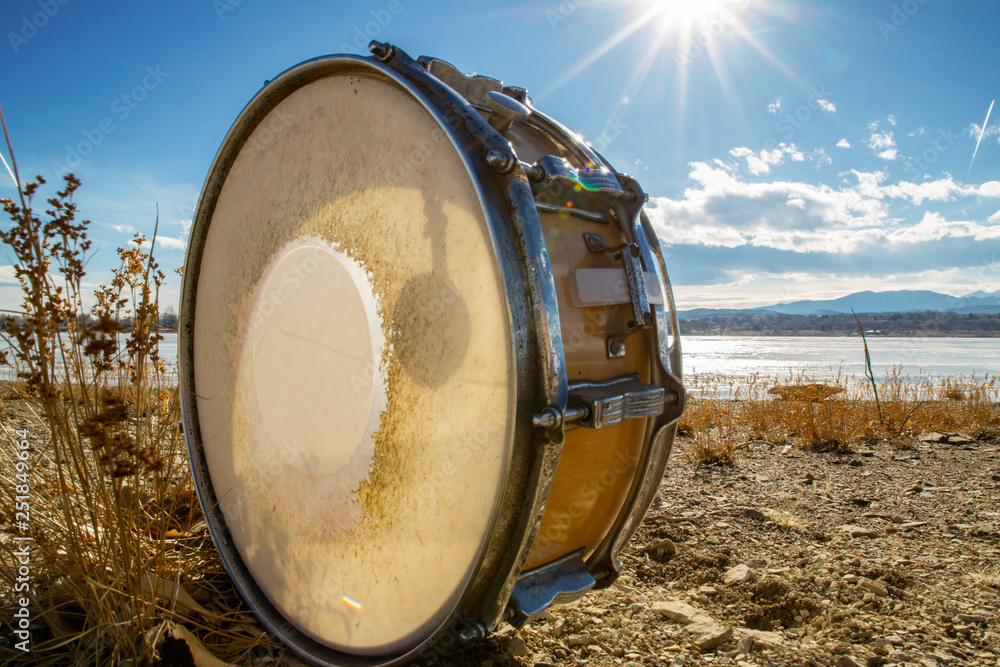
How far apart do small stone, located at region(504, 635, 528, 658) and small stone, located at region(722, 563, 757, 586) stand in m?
0.96

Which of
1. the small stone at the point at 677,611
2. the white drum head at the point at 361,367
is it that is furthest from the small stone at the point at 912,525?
the white drum head at the point at 361,367

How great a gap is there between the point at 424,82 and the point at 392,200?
0.27 meters

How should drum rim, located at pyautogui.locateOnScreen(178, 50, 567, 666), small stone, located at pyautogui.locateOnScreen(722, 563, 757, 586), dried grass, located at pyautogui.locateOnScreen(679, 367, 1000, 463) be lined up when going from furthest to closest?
dried grass, located at pyautogui.locateOnScreen(679, 367, 1000, 463)
small stone, located at pyautogui.locateOnScreen(722, 563, 757, 586)
drum rim, located at pyautogui.locateOnScreen(178, 50, 567, 666)

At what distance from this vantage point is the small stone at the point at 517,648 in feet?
5.39

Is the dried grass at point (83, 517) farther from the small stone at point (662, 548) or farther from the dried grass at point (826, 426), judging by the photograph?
the dried grass at point (826, 426)

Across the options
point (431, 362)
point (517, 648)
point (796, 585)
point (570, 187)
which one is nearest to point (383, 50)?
point (570, 187)

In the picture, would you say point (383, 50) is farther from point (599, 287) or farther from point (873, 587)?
point (873, 587)

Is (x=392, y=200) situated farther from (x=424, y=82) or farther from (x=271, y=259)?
(x=271, y=259)

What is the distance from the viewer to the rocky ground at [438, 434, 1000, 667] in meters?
1.70

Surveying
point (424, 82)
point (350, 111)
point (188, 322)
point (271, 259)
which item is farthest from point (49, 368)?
point (424, 82)

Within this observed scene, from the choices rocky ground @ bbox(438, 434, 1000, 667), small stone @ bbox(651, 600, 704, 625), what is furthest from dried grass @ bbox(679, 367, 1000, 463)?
small stone @ bbox(651, 600, 704, 625)

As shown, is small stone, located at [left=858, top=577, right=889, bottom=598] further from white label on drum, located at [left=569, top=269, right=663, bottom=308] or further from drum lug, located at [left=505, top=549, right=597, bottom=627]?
white label on drum, located at [left=569, top=269, right=663, bottom=308]

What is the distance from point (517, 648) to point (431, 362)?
1023 mm

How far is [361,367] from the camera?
4.31 feet
